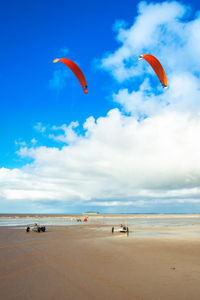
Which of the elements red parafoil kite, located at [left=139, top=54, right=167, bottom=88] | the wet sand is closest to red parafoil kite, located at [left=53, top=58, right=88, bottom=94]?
red parafoil kite, located at [left=139, top=54, right=167, bottom=88]

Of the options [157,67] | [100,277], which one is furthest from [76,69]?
[100,277]

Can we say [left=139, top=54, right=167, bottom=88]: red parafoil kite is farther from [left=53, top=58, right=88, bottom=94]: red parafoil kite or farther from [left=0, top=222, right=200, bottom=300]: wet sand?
[left=0, top=222, right=200, bottom=300]: wet sand

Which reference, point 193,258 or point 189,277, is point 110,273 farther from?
point 193,258

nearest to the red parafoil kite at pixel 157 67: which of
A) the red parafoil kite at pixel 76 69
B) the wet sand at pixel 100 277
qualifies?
the red parafoil kite at pixel 76 69

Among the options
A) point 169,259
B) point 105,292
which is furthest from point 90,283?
point 169,259

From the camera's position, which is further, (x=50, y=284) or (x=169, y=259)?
(x=169, y=259)

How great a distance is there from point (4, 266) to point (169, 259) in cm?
→ 1026

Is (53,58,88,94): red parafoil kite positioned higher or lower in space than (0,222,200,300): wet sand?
higher

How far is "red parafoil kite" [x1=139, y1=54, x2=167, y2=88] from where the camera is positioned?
16.2 m

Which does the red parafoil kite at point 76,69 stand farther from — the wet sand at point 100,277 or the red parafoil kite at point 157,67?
the wet sand at point 100,277

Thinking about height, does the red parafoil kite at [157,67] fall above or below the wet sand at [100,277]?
above

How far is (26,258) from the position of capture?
15.0m

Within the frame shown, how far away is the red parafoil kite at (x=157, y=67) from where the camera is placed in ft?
53.2

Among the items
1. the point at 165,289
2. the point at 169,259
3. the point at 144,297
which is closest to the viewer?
the point at 144,297
